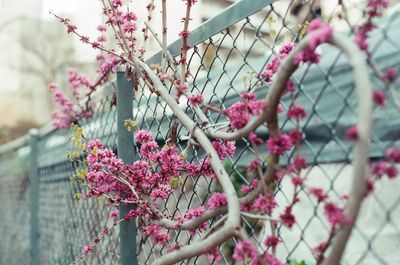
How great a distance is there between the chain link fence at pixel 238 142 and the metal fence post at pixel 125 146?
0.05 meters

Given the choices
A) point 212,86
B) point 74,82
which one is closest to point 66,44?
point 74,82

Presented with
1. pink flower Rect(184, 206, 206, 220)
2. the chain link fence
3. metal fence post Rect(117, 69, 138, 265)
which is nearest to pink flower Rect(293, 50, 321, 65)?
the chain link fence

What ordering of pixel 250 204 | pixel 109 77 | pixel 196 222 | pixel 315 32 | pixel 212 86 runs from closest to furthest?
pixel 315 32
pixel 250 204
pixel 196 222
pixel 212 86
pixel 109 77

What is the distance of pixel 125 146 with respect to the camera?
81.7 inches

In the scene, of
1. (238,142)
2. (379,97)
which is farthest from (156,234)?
(379,97)

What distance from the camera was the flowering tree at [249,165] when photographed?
2.52ft

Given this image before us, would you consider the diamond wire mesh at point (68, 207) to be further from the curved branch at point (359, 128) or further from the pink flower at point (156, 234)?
the curved branch at point (359, 128)

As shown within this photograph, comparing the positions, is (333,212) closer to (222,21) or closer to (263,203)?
(263,203)

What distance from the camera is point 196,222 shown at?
4.22ft

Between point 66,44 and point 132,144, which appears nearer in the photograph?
point 132,144

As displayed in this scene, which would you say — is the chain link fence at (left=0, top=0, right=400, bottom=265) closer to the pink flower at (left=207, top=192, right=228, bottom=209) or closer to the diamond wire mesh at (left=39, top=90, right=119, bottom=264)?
the diamond wire mesh at (left=39, top=90, right=119, bottom=264)

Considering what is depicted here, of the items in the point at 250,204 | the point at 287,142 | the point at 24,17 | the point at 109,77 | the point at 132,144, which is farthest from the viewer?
the point at 24,17

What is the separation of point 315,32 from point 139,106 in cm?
145

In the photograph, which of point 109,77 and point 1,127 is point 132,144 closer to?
point 109,77
